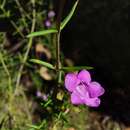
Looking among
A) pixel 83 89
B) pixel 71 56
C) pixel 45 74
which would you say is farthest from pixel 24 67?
pixel 83 89

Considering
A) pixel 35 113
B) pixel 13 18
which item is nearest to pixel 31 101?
pixel 35 113

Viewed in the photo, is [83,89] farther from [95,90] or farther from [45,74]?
[45,74]

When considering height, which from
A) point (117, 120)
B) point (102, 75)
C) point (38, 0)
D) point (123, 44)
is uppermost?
point (38, 0)

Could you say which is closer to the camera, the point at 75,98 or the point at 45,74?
the point at 75,98

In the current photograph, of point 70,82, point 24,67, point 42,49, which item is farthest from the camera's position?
point 42,49

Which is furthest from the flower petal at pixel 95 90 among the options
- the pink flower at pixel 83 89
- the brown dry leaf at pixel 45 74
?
the brown dry leaf at pixel 45 74

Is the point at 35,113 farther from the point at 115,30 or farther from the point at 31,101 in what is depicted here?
the point at 115,30

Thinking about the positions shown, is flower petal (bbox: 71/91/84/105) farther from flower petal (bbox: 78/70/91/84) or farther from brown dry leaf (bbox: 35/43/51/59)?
brown dry leaf (bbox: 35/43/51/59)
